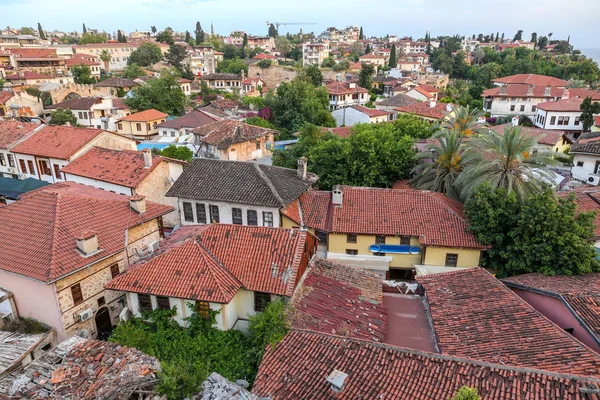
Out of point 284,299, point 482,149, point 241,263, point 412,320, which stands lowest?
point 412,320

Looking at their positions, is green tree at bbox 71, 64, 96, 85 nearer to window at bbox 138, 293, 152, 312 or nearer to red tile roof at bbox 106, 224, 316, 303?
red tile roof at bbox 106, 224, 316, 303

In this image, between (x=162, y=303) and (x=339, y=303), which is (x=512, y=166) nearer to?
(x=339, y=303)

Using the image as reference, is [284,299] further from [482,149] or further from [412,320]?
[482,149]

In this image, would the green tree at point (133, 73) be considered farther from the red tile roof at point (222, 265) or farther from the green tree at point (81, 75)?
the red tile roof at point (222, 265)

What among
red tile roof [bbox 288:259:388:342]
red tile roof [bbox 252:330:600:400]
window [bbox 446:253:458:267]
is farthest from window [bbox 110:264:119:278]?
window [bbox 446:253:458:267]

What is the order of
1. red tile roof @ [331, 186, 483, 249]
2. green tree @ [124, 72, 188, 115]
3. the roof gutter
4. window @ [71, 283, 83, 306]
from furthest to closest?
1. green tree @ [124, 72, 188, 115]
2. red tile roof @ [331, 186, 483, 249]
3. window @ [71, 283, 83, 306]
4. the roof gutter

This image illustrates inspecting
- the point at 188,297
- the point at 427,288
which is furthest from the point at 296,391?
the point at 427,288

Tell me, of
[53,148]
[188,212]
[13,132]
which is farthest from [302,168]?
[13,132]
